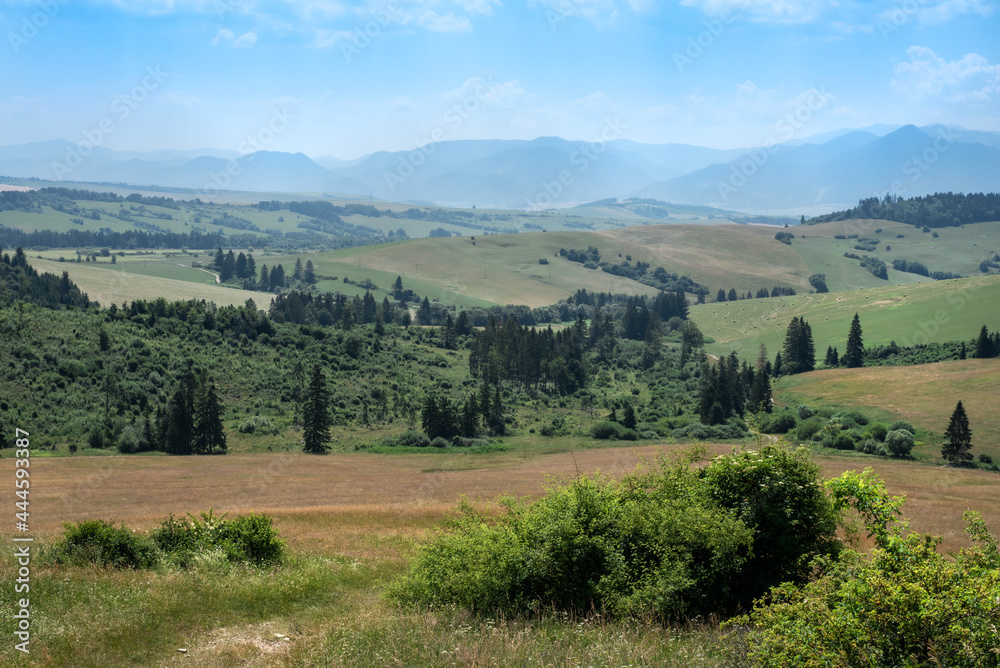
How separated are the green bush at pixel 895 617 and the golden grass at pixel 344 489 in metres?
6.00

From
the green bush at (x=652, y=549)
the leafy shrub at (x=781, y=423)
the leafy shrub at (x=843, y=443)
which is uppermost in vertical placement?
the green bush at (x=652, y=549)

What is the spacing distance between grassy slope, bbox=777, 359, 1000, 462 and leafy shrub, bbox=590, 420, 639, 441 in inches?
1169

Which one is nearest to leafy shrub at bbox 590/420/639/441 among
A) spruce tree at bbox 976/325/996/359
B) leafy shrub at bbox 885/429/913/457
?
leafy shrub at bbox 885/429/913/457

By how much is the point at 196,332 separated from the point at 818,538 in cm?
10181

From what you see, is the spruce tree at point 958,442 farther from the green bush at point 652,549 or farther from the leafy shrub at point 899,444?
the green bush at point 652,549

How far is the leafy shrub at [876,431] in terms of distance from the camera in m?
77.5

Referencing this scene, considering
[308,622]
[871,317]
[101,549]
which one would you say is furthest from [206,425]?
[871,317]

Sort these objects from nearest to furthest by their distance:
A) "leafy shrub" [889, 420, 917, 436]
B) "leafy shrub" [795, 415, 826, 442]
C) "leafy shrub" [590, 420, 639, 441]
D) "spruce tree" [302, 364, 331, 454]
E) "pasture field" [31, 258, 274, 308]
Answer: "spruce tree" [302, 364, 331, 454], "leafy shrub" [889, 420, 917, 436], "leafy shrub" [795, 415, 826, 442], "leafy shrub" [590, 420, 639, 441], "pasture field" [31, 258, 274, 308]

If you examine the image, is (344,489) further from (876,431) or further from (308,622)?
(876,431)

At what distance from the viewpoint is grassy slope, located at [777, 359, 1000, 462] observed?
78.6 m

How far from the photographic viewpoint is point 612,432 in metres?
85.8

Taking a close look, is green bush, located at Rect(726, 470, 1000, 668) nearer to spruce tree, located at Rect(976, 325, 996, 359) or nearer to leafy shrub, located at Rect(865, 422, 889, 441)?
leafy shrub, located at Rect(865, 422, 889, 441)

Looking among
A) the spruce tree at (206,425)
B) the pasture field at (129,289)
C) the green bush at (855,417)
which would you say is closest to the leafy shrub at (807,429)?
the green bush at (855,417)

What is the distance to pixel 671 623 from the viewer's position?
11.5 m
